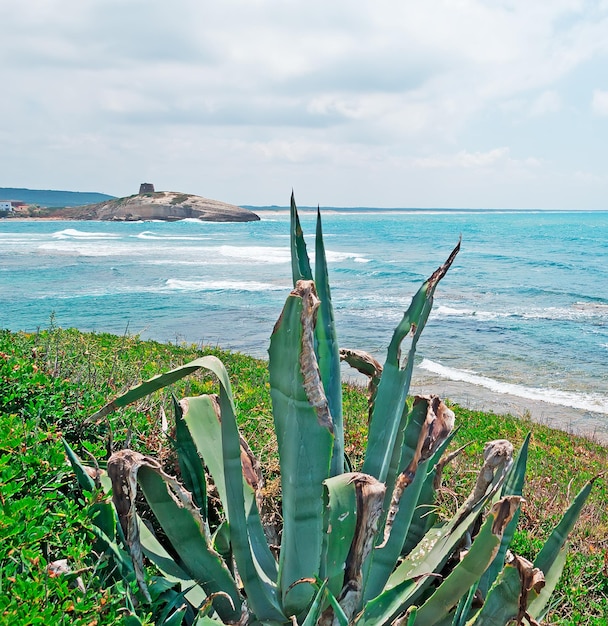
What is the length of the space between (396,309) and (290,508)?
24.4 m

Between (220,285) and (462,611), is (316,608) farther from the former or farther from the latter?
(220,285)

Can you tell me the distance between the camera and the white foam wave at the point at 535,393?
13.7 metres

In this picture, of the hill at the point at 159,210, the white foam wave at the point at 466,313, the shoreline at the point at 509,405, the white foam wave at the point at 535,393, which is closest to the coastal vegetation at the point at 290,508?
the shoreline at the point at 509,405

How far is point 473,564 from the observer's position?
2.12 m

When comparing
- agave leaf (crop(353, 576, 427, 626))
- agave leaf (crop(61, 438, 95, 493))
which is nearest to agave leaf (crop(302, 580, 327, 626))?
agave leaf (crop(353, 576, 427, 626))

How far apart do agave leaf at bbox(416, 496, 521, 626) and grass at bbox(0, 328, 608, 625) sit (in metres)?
0.77

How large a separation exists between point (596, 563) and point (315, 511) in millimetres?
2282

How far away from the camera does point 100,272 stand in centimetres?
3844

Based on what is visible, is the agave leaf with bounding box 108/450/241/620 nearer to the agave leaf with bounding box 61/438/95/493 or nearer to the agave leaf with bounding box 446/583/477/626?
the agave leaf with bounding box 61/438/95/493

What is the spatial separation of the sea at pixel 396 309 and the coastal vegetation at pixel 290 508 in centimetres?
75

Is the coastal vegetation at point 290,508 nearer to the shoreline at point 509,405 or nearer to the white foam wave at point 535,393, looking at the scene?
the shoreline at point 509,405

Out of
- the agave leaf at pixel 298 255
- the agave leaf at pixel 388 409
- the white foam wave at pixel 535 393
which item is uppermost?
the agave leaf at pixel 298 255

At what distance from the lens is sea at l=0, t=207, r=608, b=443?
14914mm

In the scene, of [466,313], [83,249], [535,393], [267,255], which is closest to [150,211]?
[83,249]
